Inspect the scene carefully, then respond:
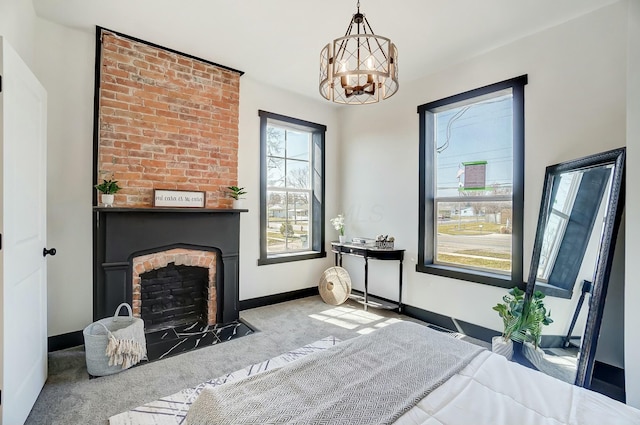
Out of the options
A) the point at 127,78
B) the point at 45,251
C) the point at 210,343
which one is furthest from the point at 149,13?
the point at 210,343

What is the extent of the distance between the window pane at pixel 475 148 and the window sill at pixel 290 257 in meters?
1.97

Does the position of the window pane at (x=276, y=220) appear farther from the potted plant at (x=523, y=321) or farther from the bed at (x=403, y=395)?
the bed at (x=403, y=395)

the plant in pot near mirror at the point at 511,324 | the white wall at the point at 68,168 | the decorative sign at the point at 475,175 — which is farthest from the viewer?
the decorative sign at the point at 475,175

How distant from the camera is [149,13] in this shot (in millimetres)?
2742

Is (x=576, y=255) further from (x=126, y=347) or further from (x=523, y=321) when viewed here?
(x=126, y=347)

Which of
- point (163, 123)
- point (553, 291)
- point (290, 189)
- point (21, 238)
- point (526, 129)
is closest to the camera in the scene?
point (21, 238)

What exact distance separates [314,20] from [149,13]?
4.72ft

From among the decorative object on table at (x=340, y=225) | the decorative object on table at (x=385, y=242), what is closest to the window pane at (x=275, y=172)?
the decorative object on table at (x=340, y=225)

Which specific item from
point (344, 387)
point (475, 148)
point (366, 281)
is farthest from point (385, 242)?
point (344, 387)

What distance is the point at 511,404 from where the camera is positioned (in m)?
1.19

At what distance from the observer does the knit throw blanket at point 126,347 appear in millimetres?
2436

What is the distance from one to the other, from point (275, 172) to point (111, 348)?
9.19 ft

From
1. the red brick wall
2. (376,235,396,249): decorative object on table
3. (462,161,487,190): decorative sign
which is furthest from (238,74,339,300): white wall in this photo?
(462,161,487,190): decorative sign

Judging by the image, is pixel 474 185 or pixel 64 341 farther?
pixel 474 185
